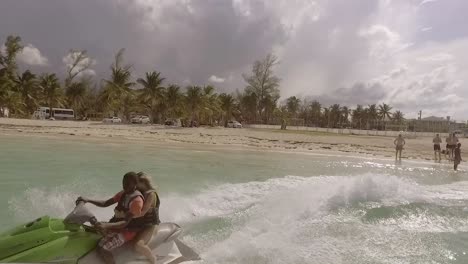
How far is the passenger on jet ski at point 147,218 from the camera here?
5.03m

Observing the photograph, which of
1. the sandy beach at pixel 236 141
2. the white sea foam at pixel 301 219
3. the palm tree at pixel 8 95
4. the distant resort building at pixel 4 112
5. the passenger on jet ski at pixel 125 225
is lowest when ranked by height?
the white sea foam at pixel 301 219

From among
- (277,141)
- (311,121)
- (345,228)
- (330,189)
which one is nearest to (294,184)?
(330,189)

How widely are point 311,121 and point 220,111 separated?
115 feet

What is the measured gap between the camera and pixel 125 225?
195 inches

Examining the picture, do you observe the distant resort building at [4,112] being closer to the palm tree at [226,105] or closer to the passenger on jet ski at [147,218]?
the palm tree at [226,105]

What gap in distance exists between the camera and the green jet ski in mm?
4629

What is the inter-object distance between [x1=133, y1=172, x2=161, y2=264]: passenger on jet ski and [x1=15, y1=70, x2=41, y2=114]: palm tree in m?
62.4

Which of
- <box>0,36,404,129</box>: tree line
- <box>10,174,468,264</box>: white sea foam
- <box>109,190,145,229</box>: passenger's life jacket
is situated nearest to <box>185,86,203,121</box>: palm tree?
<box>0,36,404,129</box>: tree line

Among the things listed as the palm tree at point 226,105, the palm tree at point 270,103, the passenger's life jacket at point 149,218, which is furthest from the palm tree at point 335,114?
the passenger's life jacket at point 149,218

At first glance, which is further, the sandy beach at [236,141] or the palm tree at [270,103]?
the palm tree at [270,103]

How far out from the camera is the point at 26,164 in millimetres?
16703

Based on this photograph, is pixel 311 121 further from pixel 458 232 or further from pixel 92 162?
pixel 458 232

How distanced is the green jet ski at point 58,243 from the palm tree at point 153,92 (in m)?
56.2

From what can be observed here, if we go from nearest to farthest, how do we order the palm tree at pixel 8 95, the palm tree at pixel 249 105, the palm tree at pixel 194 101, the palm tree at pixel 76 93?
the palm tree at pixel 8 95 < the palm tree at pixel 194 101 < the palm tree at pixel 76 93 < the palm tree at pixel 249 105
